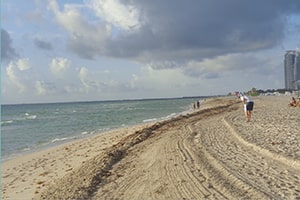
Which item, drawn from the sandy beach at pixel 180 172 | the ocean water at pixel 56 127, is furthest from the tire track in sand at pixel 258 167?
the ocean water at pixel 56 127

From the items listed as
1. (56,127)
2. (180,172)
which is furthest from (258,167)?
(56,127)

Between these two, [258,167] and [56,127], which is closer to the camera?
[258,167]

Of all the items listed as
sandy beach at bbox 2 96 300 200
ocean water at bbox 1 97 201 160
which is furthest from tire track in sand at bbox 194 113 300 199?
ocean water at bbox 1 97 201 160

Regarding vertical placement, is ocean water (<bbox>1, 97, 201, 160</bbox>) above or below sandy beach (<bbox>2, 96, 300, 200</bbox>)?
below

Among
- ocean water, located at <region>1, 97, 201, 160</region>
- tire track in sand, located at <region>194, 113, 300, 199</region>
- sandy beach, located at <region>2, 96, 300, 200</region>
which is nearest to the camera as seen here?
tire track in sand, located at <region>194, 113, 300, 199</region>

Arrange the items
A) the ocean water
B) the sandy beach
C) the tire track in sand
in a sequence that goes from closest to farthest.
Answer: the tire track in sand < the sandy beach < the ocean water

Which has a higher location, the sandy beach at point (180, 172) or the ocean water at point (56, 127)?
the sandy beach at point (180, 172)

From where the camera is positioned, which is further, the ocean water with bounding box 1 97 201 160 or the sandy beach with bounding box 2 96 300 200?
the ocean water with bounding box 1 97 201 160

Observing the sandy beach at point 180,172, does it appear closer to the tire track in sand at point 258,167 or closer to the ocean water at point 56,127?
the tire track in sand at point 258,167

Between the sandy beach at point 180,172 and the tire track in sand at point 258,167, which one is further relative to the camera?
the sandy beach at point 180,172

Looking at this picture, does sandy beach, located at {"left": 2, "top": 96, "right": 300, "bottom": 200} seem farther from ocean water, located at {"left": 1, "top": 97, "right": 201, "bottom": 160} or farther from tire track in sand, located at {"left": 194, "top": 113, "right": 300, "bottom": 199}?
ocean water, located at {"left": 1, "top": 97, "right": 201, "bottom": 160}

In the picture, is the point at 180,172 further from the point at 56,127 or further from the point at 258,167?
the point at 56,127

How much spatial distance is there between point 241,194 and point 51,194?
3844mm

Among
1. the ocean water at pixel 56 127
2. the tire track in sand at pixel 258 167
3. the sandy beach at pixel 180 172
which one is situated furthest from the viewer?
the ocean water at pixel 56 127
